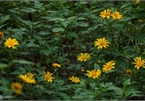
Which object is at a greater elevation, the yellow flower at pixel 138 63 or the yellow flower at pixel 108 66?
the yellow flower at pixel 138 63

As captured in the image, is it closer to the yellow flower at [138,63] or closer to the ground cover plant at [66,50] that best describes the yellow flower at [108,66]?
the ground cover plant at [66,50]

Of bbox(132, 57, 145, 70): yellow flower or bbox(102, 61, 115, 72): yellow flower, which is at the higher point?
bbox(132, 57, 145, 70): yellow flower

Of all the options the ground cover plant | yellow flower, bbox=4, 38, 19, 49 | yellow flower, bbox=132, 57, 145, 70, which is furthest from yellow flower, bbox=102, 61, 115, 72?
yellow flower, bbox=4, 38, 19, 49

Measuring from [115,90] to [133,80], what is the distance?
1.12 feet

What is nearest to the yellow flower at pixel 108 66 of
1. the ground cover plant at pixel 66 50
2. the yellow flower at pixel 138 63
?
the ground cover plant at pixel 66 50

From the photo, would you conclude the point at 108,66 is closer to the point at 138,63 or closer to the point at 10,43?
the point at 138,63

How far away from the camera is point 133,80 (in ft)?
6.61

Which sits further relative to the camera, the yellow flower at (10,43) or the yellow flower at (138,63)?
the yellow flower at (138,63)

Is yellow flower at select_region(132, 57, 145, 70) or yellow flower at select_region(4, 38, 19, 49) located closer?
yellow flower at select_region(4, 38, 19, 49)

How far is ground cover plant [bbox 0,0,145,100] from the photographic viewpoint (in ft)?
5.66

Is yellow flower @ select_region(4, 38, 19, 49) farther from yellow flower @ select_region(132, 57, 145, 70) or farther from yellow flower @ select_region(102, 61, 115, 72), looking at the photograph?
yellow flower @ select_region(132, 57, 145, 70)

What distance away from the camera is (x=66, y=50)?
8.24 feet

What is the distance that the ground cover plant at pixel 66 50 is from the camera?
67.9 inches

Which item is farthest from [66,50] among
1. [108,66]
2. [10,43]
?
[10,43]
